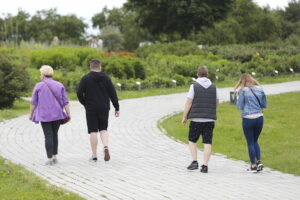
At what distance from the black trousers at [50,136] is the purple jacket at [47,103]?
12 centimetres

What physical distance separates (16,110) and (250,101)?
1015cm

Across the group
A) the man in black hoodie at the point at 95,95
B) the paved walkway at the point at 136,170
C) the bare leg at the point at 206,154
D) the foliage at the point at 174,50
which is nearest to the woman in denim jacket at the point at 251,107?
the paved walkway at the point at 136,170

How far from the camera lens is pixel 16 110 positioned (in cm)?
1759

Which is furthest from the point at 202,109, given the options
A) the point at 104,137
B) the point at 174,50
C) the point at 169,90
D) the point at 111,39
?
the point at 111,39

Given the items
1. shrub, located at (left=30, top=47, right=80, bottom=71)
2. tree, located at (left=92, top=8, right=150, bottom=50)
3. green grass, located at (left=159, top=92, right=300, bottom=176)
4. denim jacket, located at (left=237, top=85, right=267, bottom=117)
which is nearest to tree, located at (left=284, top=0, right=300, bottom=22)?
tree, located at (left=92, top=8, right=150, bottom=50)

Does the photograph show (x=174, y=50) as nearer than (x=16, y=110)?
No

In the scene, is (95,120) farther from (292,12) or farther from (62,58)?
(292,12)

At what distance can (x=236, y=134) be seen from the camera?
12898 mm

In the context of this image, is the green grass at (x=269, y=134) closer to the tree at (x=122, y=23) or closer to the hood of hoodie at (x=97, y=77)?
the hood of hoodie at (x=97, y=77)

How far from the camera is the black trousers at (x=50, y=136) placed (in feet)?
30.9

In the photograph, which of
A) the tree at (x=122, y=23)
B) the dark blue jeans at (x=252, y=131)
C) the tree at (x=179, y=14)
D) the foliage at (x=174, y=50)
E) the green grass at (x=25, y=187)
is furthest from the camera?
the tree at (x=122, y=23)

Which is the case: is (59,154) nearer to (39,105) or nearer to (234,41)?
(39,105)

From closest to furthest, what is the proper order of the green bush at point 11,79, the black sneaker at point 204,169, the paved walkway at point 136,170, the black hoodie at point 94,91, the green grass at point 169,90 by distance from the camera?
the paved walkway at point 136,170 < the black sneaker at point 204,169 < the black hoodie at point 94,91 < the green bush at point 11,79 < the green grass at point 169,90

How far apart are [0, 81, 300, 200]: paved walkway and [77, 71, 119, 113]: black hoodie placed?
0.91 metres
